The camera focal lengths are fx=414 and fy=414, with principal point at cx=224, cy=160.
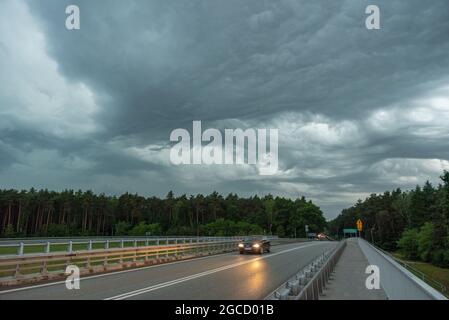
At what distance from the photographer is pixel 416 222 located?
388 ft

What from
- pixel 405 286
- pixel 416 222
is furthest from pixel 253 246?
pixel 416 222

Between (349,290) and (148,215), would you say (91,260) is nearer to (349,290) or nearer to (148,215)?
(349,290)

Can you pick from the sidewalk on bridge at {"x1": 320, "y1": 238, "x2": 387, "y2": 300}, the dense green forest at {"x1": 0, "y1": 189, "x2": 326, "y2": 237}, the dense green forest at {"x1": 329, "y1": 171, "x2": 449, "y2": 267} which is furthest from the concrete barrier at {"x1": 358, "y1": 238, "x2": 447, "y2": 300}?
the dense green forest at {"x1": 0, "y1": 189, "x2": 326, "y2": 237}

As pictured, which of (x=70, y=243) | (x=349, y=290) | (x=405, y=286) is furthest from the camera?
(x=70, y=243)

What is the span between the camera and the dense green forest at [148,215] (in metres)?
124

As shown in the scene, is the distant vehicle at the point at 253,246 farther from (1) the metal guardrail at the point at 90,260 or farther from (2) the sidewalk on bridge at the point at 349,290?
(2) the sidewalk on bridge at the point at 349,290

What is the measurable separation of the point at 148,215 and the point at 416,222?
3577 inches

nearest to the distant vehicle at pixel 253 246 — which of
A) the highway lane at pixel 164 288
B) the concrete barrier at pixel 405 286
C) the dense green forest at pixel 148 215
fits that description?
the highway lane at pixel 164 288

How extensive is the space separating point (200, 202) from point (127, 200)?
26.7 meters

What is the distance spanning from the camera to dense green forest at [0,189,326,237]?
124 m
